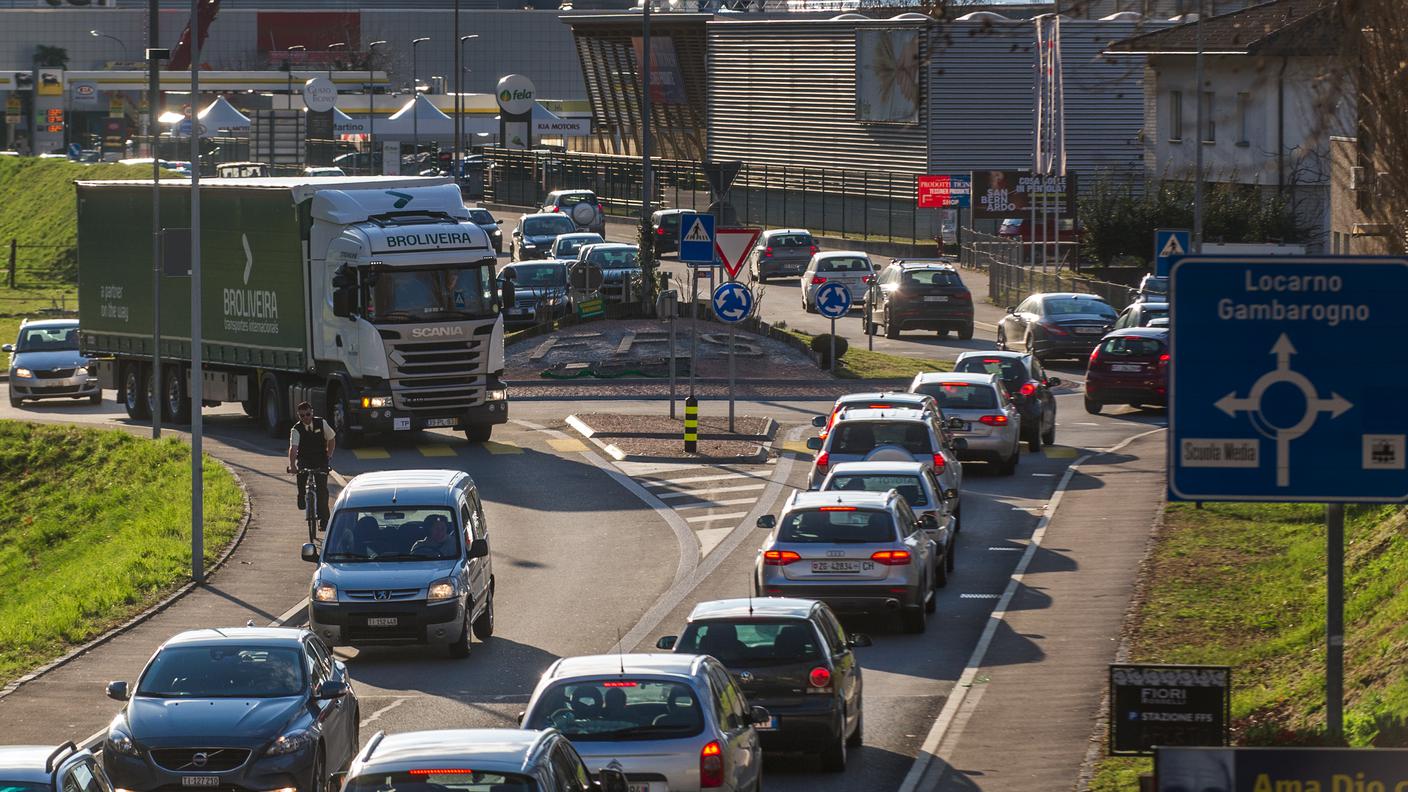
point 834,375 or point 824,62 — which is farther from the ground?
point 824,62

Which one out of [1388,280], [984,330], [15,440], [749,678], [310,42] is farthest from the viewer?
[310,42]

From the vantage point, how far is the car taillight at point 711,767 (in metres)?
13.1

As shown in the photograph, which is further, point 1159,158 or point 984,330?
point 1159,158

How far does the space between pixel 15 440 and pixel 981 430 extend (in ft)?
63.5

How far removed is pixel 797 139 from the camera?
9031 centimetres

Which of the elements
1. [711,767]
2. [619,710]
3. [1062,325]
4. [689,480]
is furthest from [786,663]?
[1062,325]

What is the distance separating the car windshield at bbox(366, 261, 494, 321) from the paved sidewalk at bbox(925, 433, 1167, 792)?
10071 millimetres

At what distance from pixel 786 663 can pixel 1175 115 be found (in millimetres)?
54574

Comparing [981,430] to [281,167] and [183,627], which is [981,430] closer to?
[183,627]

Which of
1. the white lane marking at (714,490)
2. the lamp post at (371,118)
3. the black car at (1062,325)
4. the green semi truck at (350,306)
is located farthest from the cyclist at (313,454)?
the lamp post at (371,118)

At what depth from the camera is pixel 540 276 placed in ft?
184

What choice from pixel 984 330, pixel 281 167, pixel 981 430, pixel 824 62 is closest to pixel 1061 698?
pixel 981 430

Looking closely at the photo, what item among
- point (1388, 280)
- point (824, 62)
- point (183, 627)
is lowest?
point (183, 627)

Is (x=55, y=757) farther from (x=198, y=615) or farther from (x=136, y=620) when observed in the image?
(x=136, y=620)
